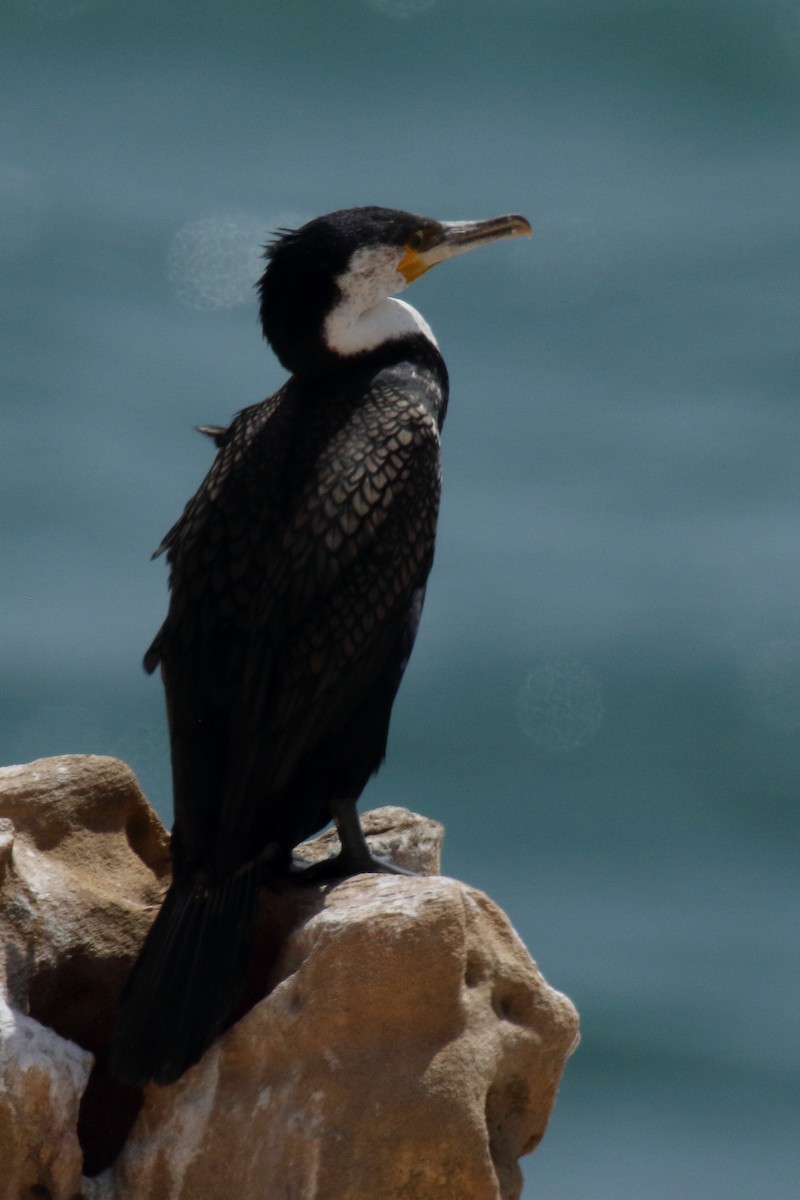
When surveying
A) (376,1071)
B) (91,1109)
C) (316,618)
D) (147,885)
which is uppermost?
(316,618)

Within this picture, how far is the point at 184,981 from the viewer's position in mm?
3271

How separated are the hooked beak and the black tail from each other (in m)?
1.44

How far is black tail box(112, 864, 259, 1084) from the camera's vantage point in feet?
A: 10.6

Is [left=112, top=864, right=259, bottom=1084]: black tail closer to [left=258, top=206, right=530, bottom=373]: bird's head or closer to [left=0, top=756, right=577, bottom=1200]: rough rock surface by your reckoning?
[left=0, top=756, right=577, bottom=1200]: rough rock surface

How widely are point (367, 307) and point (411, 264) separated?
6.9 inches

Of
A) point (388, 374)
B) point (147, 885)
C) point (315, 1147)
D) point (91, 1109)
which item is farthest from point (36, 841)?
point (388, 374)

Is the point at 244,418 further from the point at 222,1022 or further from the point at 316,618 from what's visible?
the point at 222,1022

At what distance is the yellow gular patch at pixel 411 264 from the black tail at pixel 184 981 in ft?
4.62

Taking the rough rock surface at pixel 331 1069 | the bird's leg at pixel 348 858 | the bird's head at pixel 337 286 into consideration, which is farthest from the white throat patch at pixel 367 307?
the rough rock surface at pixel 331 1069

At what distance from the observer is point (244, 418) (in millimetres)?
3965

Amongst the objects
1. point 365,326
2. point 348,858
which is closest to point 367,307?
point 365,326

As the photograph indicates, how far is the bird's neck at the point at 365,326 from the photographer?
3.85 meters

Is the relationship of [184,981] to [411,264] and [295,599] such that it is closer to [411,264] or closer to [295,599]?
[295,599]

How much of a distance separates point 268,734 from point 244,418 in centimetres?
81
